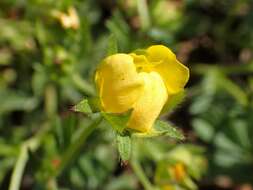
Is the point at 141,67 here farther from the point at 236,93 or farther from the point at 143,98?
the point at 236,93

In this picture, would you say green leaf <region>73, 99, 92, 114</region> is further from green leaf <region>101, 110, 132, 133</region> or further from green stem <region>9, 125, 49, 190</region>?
green stem <region>9, 125, 49, 190</region>

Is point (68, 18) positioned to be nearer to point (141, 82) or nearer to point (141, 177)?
point (141, 177)

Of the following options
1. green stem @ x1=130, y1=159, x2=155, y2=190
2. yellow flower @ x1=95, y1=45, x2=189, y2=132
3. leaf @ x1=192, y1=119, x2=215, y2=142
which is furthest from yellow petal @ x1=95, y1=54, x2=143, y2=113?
leaf @ x1=192, y1=119, x2=215, y2=142

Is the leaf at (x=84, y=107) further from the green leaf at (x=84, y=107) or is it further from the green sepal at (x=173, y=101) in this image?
the green sepal at (x=173, y=101)

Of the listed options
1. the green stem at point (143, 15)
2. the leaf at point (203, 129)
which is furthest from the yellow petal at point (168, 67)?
the leaf at point (203, 129)

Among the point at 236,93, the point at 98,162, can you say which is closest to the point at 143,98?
the point at 98,162

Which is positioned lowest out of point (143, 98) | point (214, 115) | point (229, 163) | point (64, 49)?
point (229, 163)
